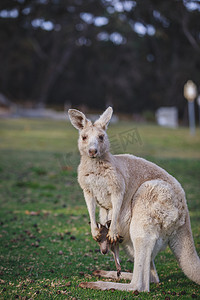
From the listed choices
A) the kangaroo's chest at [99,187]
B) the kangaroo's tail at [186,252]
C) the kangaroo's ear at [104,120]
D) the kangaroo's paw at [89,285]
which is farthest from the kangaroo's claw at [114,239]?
the kangaroo's ear at [104,120]

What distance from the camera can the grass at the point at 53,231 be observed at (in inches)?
144

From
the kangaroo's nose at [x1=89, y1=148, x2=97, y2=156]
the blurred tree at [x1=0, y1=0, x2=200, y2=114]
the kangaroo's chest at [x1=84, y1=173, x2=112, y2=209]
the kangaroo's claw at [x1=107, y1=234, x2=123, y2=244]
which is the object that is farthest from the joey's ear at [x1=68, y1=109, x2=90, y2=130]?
the blurred tree at [x1=0, y1=0, x2=200, y2=114]

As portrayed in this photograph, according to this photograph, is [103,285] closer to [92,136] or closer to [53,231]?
[92,136]

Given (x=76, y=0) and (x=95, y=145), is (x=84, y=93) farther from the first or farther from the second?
(x=95, y=145)

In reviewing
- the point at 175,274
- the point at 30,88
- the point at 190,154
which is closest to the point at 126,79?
the point at 30,88

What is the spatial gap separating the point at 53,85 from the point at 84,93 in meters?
3.23

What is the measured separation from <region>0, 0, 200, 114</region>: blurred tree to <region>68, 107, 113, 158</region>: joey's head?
75.8 ft

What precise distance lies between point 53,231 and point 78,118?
2478 millimetres

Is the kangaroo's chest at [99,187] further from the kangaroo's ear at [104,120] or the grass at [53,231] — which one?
the grass at [53,231]

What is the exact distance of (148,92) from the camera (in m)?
38.7

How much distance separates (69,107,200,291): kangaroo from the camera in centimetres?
A: 349

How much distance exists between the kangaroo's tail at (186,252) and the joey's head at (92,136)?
1107 millimetres

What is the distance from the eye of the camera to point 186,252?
3623 mm

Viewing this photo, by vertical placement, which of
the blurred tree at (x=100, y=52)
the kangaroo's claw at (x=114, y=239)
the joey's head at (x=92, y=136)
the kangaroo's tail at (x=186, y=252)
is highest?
the blurred tree at (x=100, y=52)
